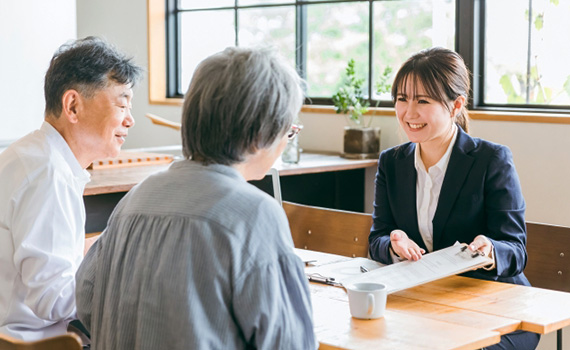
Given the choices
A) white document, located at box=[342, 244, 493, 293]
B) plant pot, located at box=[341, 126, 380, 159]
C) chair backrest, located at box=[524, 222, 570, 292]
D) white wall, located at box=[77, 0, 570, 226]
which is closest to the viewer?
white document, located at box=[342, 244, 493, 293]

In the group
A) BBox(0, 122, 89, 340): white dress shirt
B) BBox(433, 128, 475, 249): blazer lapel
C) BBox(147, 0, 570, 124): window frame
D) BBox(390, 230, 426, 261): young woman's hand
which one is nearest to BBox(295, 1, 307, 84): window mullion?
BBox(147, 0, 570, 124): window frame

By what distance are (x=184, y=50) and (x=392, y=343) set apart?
14.2ft

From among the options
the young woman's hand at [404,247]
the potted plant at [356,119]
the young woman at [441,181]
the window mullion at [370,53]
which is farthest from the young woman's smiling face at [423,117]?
the window mullion at [370,53]

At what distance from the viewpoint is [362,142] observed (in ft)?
13.4

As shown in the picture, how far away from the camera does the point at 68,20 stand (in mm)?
4613

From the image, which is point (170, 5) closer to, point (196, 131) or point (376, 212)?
point (376, 212)

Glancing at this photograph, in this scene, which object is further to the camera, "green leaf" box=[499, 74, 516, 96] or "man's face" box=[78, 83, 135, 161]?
"green leaf" box=[499, 74, 516, 96]

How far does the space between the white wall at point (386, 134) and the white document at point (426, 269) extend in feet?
2.97

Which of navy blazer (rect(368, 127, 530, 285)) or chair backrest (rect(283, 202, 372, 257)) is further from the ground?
navy blazer (rect(368, 127, 530, 285))

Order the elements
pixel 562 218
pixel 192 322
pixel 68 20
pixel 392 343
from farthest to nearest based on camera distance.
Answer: pixel 68 20 → pixel 562 218 → pixel 392 343 → pixel 192 322

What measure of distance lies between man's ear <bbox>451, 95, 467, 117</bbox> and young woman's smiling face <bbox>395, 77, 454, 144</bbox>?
0.8 inches

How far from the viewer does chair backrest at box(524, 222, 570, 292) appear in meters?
2.30

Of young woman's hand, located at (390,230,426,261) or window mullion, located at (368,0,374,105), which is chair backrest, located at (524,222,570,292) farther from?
window mullion, located at (368,0,374,105)

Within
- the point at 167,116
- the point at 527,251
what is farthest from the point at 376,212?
the point at 167,116
